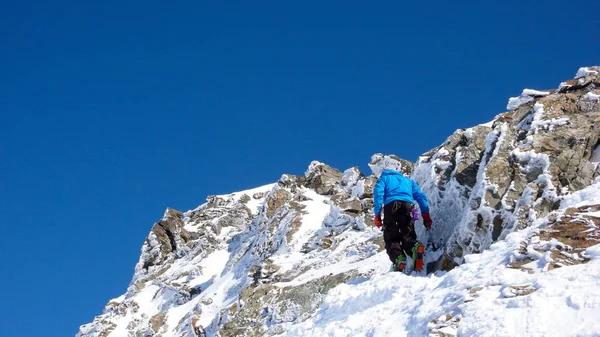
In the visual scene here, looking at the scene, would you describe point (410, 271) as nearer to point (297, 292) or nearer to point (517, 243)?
point (517, 243)

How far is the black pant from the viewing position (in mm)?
15352

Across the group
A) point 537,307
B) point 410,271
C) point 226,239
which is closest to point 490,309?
point 537,307

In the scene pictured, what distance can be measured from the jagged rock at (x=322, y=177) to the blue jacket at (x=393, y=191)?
28.8 m

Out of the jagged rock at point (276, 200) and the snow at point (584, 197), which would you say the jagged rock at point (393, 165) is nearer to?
the jagged rock at point (276, 200)

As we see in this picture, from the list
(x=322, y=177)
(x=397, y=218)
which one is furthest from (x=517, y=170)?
(x=322, y=177)

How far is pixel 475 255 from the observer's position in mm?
12367

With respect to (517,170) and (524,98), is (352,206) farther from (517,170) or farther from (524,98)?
(517,170)

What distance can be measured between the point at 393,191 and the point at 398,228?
1.00 meters

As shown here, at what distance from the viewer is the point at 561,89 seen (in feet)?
60.6

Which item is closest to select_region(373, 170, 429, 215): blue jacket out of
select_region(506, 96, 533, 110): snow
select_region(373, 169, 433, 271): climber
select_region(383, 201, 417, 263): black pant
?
select_region(373, 169, 433, 271): climber

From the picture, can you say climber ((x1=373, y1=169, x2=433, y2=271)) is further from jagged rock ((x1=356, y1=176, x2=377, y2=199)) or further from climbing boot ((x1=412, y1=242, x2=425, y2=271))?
jagged rock ((x1=356, y1=176, x2=377, y2=199))

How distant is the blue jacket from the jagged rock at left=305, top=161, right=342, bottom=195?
94.5ft

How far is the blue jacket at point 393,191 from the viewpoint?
15508 millimetres

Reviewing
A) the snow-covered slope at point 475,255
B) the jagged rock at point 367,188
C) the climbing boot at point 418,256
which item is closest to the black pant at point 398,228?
the climbing boot at point 418,256
